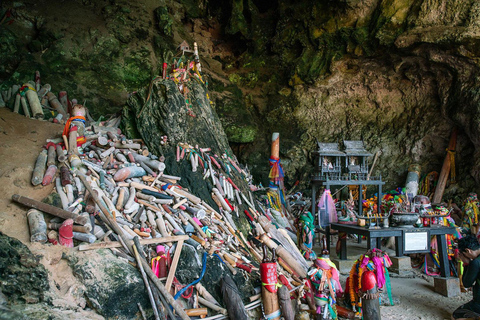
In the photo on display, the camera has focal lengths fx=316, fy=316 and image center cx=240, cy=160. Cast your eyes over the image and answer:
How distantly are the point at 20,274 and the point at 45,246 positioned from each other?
0.96 metres

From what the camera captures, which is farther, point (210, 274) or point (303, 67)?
point (303, 67)

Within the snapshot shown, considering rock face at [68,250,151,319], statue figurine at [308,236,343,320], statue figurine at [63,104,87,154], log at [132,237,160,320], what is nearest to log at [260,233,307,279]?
statue figurine at [308,236,343,320]

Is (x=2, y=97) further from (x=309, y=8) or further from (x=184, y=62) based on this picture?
(x=309, y=8)

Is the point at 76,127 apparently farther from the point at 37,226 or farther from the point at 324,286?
the point at 324,286

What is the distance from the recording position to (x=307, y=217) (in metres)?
8.91

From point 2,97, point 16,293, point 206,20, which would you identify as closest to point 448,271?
point 16,293

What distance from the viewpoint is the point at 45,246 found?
15.7 ft

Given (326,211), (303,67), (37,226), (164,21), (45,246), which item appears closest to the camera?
(45,246)

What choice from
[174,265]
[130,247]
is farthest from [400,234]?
[130,247]

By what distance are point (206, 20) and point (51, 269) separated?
1871 cm

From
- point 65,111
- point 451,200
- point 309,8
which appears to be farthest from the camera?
point 309,8

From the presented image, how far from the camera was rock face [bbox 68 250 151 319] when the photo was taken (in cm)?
447

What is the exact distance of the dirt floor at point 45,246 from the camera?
14.5ft

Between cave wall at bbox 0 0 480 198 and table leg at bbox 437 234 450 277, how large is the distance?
21.4 ft
